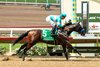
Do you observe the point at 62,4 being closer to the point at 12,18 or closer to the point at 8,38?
the point at 8,38

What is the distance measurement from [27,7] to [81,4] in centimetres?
2548

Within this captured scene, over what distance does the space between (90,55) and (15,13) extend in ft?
76.9

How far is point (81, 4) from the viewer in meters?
15.9

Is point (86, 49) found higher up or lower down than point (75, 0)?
lower down

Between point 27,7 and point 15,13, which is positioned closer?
point 15,13

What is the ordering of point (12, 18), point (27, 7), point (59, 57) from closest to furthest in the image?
1. point (59, 57)
2. point (12, 18)
3. point (27, 7)

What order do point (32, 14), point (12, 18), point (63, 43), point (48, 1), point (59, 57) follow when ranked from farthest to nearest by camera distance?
point (48, 1) < point (32, 14) < point (12, 18) < point (59, 57) < point (63, 43)

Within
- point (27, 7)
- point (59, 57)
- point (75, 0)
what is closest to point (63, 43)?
point (59, 57)

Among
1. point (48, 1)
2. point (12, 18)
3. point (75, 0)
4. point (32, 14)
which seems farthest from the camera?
point (48, 1)

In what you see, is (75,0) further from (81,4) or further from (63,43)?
(63,43)

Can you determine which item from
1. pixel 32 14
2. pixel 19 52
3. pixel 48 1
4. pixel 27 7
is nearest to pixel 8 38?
pixel 19 52

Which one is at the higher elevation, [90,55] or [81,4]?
[81,4]

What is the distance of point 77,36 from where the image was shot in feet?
47.5

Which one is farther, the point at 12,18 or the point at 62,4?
the point at 12,18
